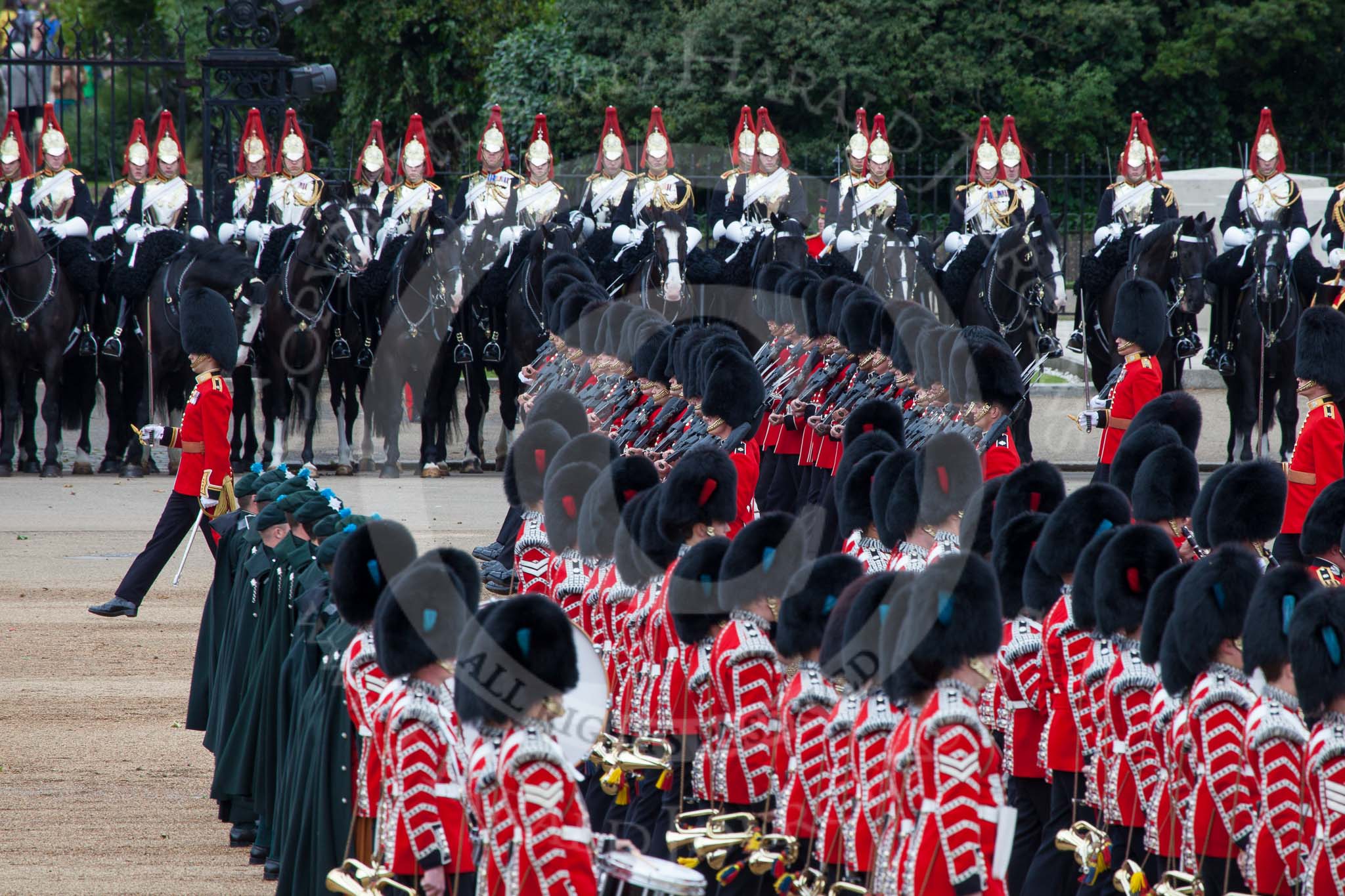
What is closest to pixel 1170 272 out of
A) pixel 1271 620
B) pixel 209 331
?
pixel 209 331

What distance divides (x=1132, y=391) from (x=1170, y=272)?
379 cm

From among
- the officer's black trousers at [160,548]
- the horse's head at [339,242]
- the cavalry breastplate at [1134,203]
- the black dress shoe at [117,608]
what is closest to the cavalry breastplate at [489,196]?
the horse's head at [339,242]

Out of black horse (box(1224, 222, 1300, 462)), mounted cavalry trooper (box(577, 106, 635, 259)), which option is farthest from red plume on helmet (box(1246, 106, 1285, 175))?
mounted cavalry trooper (box(577, 106, 635, 259))

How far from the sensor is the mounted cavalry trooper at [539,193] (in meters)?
14.6

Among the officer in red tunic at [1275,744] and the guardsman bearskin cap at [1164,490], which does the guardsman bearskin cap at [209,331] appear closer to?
the guardsman bearskin cap at [1164,490]

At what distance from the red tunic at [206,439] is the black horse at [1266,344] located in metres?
6.95

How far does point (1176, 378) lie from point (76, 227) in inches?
289

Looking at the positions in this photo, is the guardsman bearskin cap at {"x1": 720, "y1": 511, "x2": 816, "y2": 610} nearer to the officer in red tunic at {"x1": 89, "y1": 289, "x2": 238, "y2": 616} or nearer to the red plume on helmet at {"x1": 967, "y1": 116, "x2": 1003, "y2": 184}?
the officer in red tunic at {"x1": 89, "y1": 289, "x2": 238, "y2": 616}

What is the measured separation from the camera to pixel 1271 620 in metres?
4.23

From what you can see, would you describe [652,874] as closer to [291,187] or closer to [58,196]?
[291,187]

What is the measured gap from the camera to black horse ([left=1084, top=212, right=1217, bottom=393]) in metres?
12.5

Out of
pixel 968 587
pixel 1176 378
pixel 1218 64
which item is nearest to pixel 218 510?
pixel 968 587

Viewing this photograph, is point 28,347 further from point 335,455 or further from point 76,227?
point 335,455

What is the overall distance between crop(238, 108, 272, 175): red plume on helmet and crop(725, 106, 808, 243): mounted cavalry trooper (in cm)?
344
